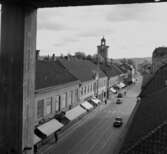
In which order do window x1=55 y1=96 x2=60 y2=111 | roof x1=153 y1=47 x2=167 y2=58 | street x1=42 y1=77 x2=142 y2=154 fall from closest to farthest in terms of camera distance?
street x1=42 y1=77 x2=142 y2=154, window x1=55 y1=96 x2=60 y2=111, roof x1=153 y1=47 x2=167 y2=58

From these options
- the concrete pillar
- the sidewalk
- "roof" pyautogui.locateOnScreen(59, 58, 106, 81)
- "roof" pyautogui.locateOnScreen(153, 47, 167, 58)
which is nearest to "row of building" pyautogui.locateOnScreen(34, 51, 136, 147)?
"roof" pyautogui.locateOnScreen(59, 58, 106, 81)

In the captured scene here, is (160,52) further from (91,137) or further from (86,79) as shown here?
(91,137)

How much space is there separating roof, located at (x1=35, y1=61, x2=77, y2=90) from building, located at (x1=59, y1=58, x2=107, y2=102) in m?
2.40

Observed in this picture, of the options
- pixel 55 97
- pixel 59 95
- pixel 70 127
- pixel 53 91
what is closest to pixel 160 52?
pixel 70 127

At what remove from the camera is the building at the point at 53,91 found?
17719 millimetres

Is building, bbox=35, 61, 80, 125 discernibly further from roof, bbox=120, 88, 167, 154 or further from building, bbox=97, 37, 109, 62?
building, bbox=97, 37, 109, 62

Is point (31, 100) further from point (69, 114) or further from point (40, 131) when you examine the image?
point (69, 114)

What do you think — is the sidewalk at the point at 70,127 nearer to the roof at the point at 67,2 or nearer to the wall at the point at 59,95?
the wall at the point at 59,95

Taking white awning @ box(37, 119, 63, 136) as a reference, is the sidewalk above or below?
below

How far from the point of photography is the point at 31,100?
5129mm

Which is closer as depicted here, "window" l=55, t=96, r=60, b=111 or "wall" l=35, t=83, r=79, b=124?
"wall" l=35, t=83, r=79, b=124

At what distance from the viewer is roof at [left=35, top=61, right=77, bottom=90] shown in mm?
18969

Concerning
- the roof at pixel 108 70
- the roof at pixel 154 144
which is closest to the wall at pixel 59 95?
the roof at pixel 154 144

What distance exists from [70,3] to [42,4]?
25.8 inches
